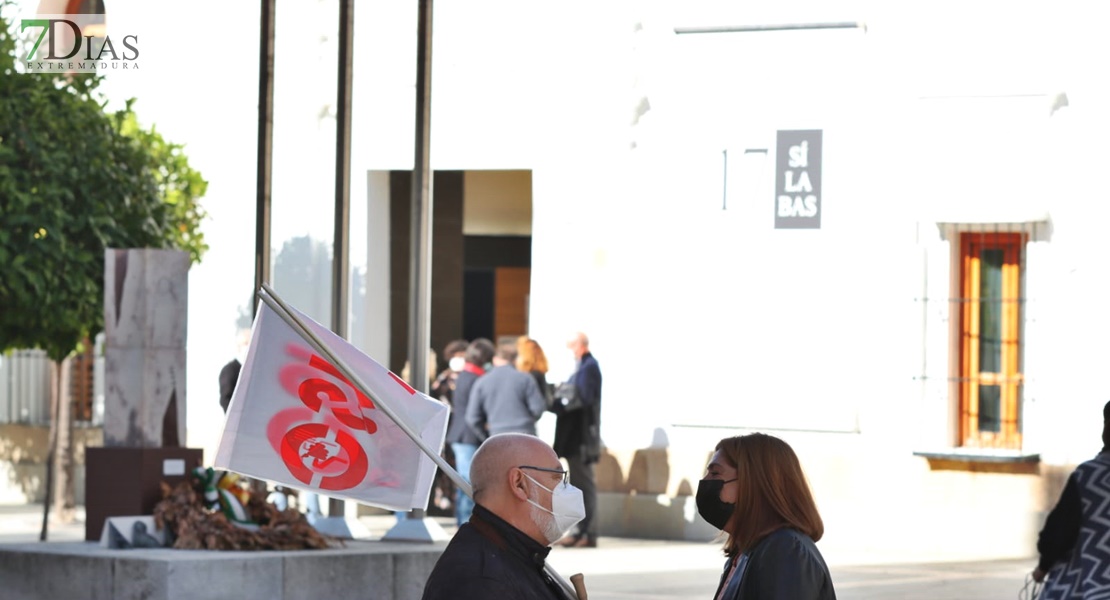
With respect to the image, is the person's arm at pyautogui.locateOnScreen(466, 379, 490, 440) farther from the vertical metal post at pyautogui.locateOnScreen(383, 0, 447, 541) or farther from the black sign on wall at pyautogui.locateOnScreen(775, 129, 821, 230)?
the vertical metal post at pyautogui.locateOnScreen(383, 0, 447, 541)

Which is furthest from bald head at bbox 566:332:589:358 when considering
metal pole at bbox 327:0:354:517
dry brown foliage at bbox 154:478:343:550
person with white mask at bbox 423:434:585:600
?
person with white mask at bbox 423:434:585:600

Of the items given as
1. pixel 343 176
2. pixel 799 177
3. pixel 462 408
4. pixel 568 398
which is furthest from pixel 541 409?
pixel 343 176

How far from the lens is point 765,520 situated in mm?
5043

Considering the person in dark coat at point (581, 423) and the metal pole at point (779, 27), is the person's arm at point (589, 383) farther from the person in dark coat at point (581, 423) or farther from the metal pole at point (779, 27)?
the metal pole at point (779, 27)

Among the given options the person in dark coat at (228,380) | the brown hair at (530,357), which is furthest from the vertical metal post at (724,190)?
the person in dark coat at (228,380)

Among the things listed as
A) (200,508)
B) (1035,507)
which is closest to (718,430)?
(1035,507)

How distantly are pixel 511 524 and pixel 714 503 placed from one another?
3.09 ft

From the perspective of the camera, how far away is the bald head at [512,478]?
174 inches

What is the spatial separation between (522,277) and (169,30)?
223 inches

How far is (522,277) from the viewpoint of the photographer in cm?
2405

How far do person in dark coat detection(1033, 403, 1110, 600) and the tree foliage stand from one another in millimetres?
9087

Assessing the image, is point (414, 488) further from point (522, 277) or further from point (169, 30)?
point (522, 277)

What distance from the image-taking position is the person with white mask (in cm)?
428

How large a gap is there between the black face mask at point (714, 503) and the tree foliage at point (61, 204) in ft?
33.7
